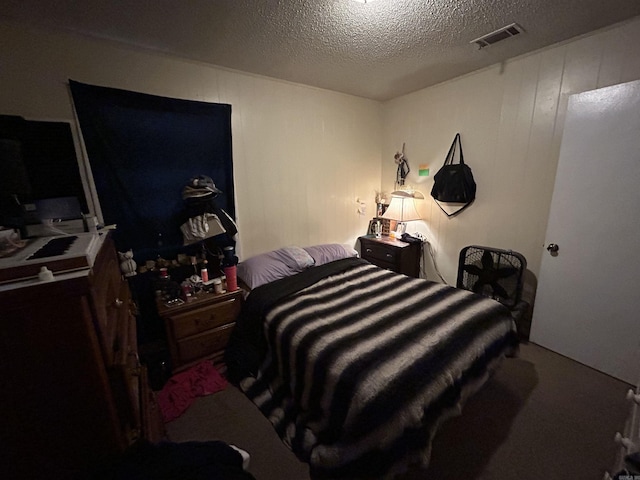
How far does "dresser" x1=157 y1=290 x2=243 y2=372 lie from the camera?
1.91 meters

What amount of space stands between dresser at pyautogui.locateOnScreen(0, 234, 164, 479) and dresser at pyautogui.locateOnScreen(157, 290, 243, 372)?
103 cm

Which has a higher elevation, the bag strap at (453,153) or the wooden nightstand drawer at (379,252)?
the bag strap at (453,153)

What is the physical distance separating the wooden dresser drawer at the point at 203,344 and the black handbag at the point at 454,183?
2468 millimetres

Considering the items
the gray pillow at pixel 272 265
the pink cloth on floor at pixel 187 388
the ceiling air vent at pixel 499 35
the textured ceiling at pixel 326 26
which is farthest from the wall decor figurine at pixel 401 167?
the pink cloth on floor at pixel 187 388

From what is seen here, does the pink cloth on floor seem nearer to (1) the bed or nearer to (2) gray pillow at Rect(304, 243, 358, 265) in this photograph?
(1) the bed

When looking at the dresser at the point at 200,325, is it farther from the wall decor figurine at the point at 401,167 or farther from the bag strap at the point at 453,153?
the bag strap at the point at 453,153

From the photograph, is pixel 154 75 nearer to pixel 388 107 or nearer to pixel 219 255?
pixel 219 255

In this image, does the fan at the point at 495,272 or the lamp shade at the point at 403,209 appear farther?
the lamp shade at the point at 403,209

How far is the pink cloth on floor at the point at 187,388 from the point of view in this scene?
1.75 m

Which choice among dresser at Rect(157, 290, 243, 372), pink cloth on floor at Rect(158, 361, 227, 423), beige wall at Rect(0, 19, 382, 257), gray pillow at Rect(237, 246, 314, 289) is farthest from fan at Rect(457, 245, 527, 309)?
pink cloth on floor at Rect(158, 361, 227, 423)

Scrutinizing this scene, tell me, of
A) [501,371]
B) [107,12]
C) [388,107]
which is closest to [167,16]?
[107,12]

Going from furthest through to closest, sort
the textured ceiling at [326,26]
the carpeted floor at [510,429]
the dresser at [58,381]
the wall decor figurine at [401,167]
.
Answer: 1. the wall decor figurine at [401,167]
2. the textured ceiling at [326,26]
3. the carpeted floor at [510,429]
4. the dresser at [58,381]

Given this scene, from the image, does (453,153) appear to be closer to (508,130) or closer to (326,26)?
(508,130)

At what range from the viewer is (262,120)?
2541 mm
